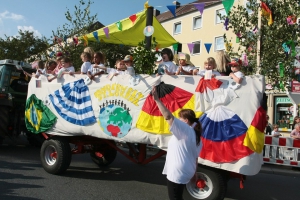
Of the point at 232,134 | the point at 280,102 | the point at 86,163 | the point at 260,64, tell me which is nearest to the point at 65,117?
the point at 86,163

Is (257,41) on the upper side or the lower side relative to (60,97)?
upper

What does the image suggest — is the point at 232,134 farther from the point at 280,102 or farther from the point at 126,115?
the point at 280,102

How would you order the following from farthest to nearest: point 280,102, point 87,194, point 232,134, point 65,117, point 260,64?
1. point 280,102
2. point 260,64
3. point 65,117
4. point 87,194
5. point 232,134

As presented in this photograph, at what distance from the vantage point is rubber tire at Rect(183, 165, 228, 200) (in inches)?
184

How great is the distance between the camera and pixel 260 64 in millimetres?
11664

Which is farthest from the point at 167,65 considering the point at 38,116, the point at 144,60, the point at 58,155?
the point at 38,116

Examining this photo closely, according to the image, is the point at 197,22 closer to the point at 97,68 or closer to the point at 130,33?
the point at 130,33

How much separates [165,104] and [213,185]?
4.74 ft

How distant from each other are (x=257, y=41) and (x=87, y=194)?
30.4 feet

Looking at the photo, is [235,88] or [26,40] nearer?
[235,88]

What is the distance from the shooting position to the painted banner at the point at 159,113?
14.8 feet

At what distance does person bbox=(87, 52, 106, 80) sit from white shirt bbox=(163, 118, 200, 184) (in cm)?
291

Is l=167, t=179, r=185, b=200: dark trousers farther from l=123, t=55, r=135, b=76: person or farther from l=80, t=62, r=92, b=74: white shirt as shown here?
l=80, t=62, r=92, b=74: white shirt

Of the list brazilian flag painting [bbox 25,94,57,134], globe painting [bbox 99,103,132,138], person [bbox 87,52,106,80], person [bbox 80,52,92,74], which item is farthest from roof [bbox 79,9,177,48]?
brazilian flag painting [bbox 25,94,57,134]
